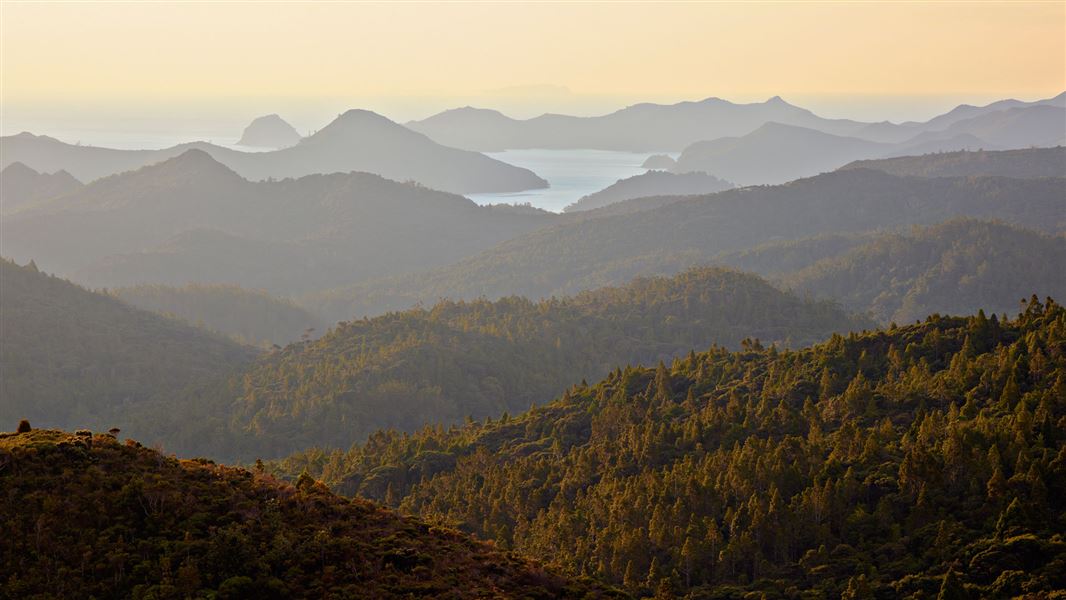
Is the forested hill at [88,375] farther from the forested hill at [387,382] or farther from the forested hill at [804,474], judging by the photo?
the forested hill at [804,474]

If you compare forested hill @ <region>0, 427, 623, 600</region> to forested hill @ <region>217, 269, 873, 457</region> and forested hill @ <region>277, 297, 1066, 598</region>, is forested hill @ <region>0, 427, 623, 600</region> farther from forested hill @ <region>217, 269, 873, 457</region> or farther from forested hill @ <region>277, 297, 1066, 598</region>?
forested hill @ <region>217, 269, 873, 457</region>

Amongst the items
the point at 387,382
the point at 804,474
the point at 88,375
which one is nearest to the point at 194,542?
the point at 804,474

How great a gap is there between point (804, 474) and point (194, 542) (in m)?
45.2

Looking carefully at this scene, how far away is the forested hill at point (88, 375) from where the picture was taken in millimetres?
167000

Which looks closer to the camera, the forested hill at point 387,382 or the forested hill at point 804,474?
the forested hill at point 804,474

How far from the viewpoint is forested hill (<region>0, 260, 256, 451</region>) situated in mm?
167000

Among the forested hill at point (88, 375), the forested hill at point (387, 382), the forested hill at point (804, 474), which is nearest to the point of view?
the forested hill at point (804, 474)

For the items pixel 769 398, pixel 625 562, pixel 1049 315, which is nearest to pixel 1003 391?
pixel 1049 315

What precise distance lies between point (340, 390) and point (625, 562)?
344ft

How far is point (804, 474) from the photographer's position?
232 ft

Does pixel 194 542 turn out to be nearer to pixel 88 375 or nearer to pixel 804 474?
pixel 804 474

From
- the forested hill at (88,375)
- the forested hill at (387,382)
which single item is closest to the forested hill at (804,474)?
the forested hill at (387,382)

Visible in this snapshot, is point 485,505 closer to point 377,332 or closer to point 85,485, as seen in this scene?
point 85,485

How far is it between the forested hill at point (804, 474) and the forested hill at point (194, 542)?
13.1m
